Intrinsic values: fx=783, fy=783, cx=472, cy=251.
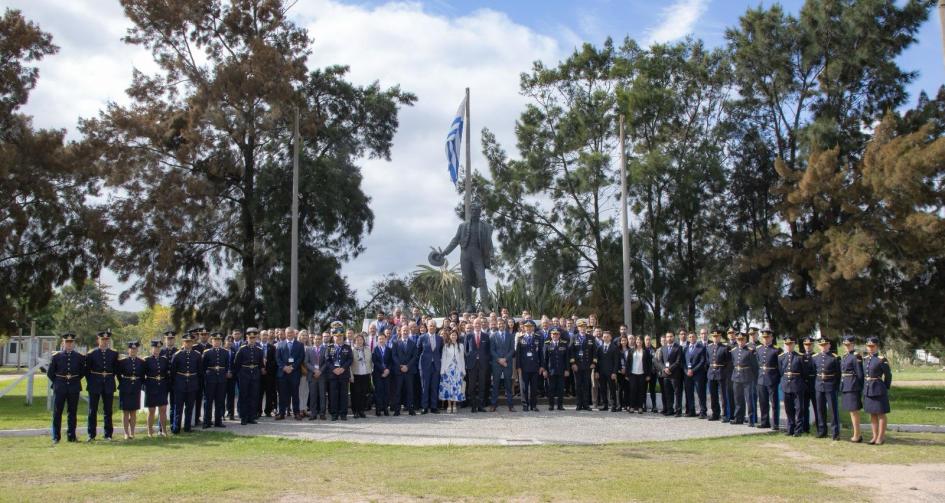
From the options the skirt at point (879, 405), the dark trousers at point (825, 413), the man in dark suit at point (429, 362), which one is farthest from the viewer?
the man in dark suit at point (429, 362)

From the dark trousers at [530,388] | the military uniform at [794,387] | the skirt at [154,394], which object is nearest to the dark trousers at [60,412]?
the skirt at [154,394]

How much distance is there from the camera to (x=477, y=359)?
46.1ft

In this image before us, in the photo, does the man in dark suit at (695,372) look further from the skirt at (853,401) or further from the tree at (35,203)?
the tree at (35,203)

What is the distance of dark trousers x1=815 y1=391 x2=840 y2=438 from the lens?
1116cm

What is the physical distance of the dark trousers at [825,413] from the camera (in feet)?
36.6

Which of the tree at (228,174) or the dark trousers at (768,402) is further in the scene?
the tree at (228,174)

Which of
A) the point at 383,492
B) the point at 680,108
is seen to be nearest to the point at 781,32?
the point at 680,108

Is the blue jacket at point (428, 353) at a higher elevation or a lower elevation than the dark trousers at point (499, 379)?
higher

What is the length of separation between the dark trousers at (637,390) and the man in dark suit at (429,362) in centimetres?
356

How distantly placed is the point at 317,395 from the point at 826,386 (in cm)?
823

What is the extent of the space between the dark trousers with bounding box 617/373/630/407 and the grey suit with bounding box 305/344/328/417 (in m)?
5.45

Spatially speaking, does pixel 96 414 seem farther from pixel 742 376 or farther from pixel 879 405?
pixel 879 405

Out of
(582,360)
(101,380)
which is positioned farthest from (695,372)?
(101,380)

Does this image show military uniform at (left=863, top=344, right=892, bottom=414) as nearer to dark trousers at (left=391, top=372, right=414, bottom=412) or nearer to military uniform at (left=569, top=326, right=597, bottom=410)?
military uniform at (left=569, top=326, right=597, bottom=410)
